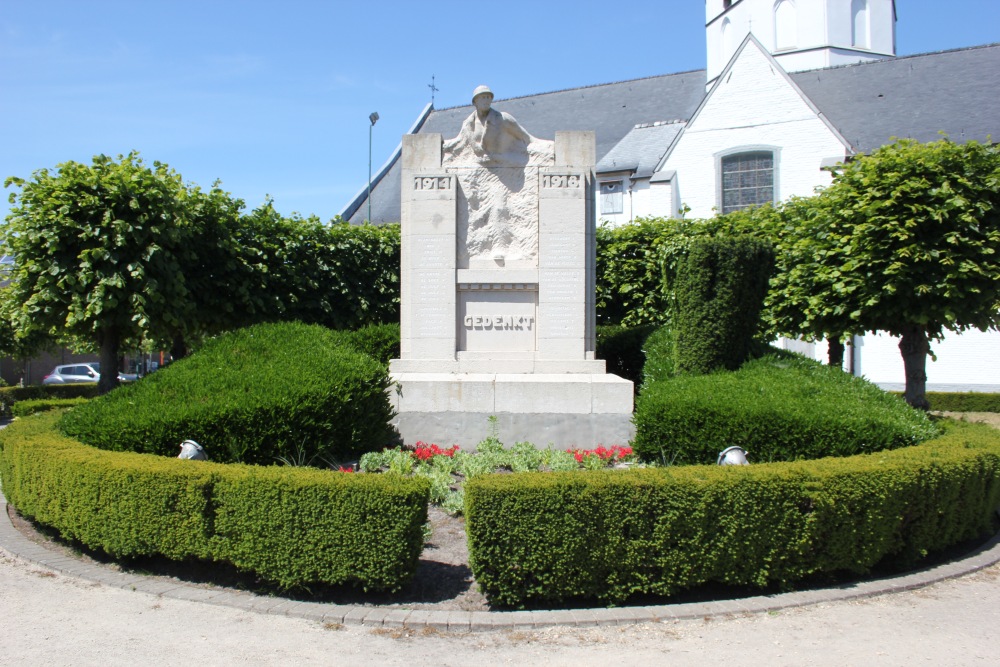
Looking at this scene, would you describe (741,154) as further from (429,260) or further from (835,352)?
(429,260)

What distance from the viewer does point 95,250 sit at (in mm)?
12031

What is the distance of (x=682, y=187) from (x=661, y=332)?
19911 millimetres

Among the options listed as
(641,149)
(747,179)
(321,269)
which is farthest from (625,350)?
(641,149)

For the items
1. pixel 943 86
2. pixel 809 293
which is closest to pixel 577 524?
pixel 809 293

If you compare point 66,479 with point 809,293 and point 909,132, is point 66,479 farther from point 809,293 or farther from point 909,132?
point 909,132

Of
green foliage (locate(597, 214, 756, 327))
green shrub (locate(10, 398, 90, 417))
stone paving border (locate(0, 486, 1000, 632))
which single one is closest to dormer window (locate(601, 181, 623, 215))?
green foliage (locate(597, 214, 756, 327))

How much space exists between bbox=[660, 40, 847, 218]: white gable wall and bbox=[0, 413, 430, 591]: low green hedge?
80.7ft

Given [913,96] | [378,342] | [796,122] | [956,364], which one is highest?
[913,96]

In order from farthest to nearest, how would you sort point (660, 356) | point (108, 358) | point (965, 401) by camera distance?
point (965, 401) → point (108, 358) → point (660, 356)

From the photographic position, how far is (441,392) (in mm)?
9266

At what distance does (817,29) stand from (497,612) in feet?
121

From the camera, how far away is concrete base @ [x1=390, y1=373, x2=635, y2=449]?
908cm

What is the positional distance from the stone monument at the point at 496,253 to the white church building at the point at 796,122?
18789mm

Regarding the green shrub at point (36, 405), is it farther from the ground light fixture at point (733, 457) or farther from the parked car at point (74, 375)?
the ground light fixture at point (733, 457)
